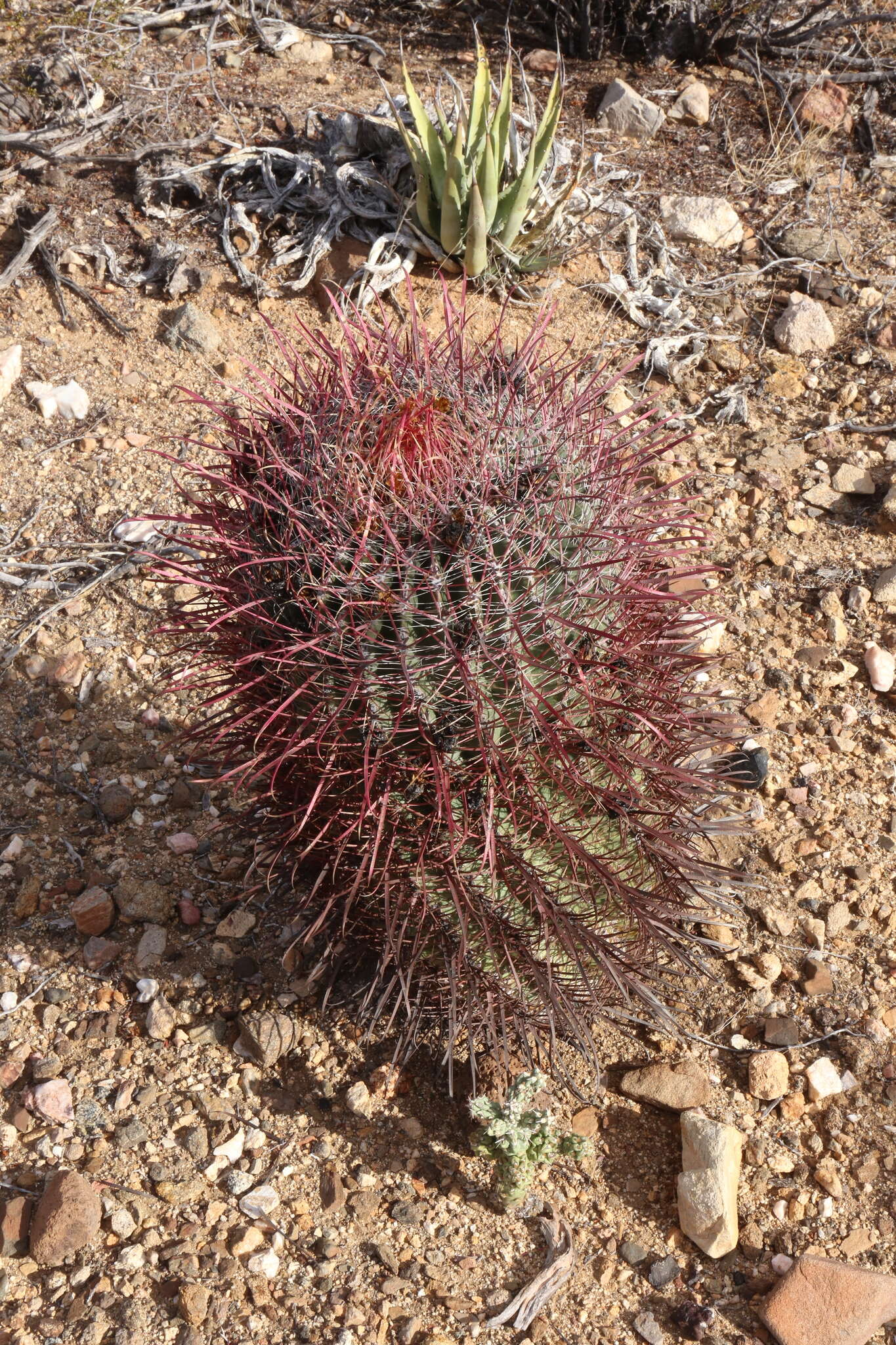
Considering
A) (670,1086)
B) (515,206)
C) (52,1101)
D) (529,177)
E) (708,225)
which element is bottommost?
(52,1101)

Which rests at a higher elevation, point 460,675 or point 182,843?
point 460,675

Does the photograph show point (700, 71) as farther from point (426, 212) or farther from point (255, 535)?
point (255, 535)

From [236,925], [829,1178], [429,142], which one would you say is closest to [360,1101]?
[236,925]

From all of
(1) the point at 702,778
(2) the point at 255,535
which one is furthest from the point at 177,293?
(1) the point at 702,778

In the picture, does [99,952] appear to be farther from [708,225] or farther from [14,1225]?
[708,225]

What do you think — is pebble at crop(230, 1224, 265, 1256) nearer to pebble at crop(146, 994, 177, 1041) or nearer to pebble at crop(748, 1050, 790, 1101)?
pebble at crop(146, 994, 177, 1041)

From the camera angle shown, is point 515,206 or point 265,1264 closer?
point 265,1264
